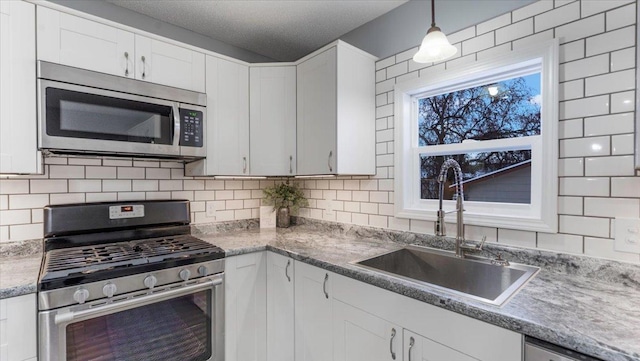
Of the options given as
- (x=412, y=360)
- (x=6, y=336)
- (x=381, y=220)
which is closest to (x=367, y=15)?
(x=381, y=220)

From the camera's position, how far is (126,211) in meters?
1.99

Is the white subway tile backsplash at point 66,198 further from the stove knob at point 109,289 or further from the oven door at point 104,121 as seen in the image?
the stove knob at point 109,289

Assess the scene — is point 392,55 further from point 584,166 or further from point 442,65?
point 584,166

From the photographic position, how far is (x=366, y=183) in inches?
87.7

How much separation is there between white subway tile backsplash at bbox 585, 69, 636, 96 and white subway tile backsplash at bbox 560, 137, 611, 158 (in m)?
0.20

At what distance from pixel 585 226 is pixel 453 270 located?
61 centimetres

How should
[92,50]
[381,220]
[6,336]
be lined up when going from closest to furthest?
[6,336] < [92,50] < [381,220]

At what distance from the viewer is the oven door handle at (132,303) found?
1.31 metres

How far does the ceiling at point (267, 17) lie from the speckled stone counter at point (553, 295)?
61.7 inches

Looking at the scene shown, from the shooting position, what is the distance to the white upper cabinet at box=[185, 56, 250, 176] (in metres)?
2.13

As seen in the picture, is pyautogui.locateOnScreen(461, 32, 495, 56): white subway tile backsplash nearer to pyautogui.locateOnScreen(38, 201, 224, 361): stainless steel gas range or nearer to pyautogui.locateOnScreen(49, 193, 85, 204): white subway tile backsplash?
pyautogui.locateOnScreen(38, 201, 224, 361): stainless steel gas range

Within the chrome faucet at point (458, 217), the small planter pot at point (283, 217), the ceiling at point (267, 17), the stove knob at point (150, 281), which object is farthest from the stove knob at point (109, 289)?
the ceiling at point (267, 17)

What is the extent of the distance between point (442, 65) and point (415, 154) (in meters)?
0.56

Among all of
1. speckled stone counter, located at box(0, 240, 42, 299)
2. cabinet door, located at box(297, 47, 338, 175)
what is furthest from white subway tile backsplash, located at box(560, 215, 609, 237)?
speckled stone counter, located at box(0, 240, 42, 299)
